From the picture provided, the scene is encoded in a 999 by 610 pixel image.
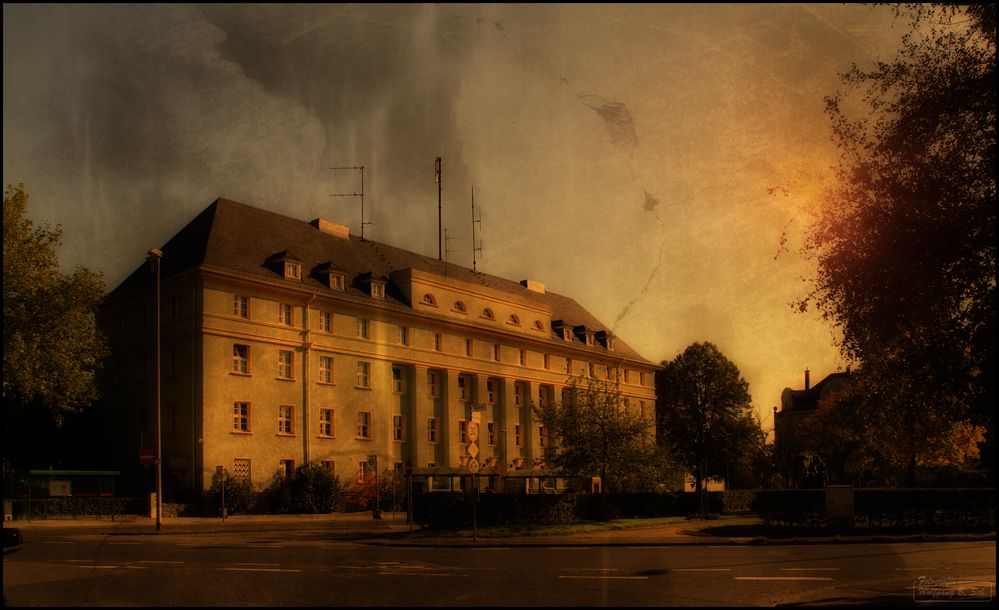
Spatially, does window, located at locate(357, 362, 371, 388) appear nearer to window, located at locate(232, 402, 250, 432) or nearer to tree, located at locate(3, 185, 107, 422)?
window, located at locate(232, 402, 250, 432)

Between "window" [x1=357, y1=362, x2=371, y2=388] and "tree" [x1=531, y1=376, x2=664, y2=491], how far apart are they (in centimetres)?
1904

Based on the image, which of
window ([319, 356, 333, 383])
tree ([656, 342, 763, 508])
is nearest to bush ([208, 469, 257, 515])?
window ([319, 356, 333, 383])

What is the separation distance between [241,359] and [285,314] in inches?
170

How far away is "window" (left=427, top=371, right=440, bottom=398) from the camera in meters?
66.8

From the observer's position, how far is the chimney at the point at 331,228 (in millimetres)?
66688

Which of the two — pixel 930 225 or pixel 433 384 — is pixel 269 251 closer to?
pixel 433 384

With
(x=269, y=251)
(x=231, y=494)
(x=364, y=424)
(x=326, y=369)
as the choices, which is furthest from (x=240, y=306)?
(x=364, y=424)

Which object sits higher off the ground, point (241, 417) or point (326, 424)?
point (241, 417)

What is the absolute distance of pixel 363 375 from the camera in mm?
61062

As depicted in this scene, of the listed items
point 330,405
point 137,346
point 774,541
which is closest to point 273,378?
point 330,405

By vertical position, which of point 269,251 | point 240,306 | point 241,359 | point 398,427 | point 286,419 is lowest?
point 398,427

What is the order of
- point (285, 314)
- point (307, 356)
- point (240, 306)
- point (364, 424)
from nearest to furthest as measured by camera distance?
point (240, 306) < point (285, 314) < point (307, 356) < point (364, 424)

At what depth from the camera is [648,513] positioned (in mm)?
42219

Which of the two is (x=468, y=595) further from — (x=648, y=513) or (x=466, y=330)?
(x=466, y=330)
